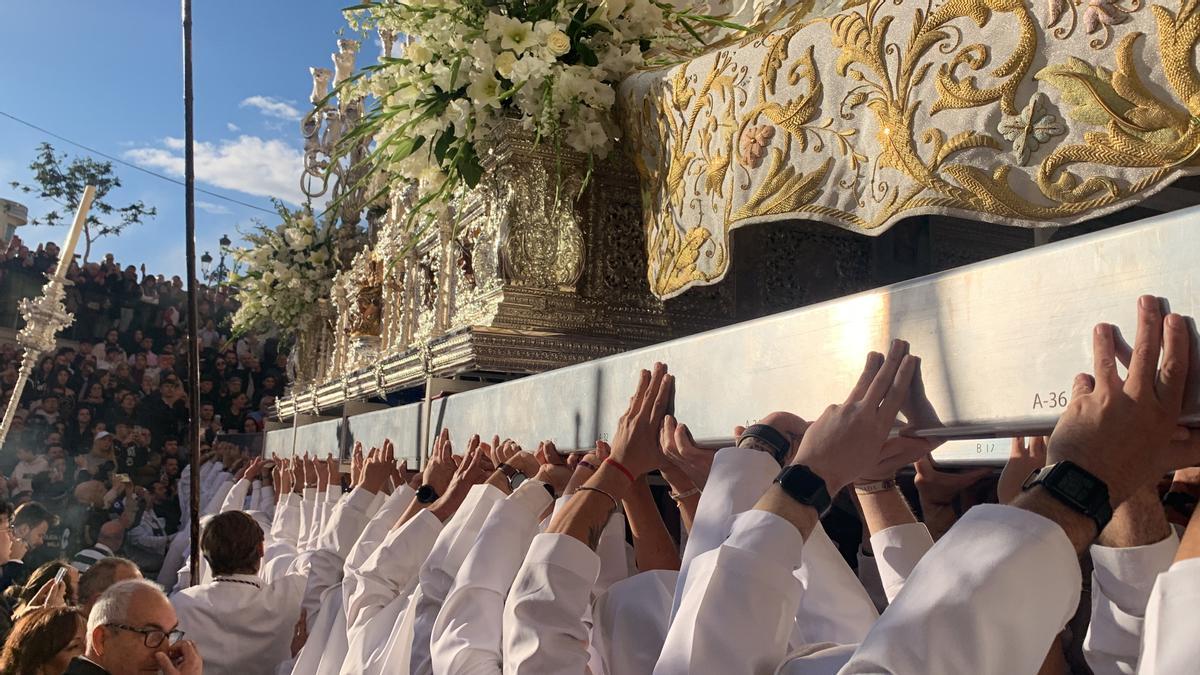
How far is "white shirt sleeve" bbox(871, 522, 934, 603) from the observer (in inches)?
47.3

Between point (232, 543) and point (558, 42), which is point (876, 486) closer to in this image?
point (558, 42)

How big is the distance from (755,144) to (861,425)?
3.20 feet

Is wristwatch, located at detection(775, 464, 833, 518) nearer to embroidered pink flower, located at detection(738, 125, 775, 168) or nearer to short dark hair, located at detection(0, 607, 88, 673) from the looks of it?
embroidered pink flower, located at detection(738, 125, 775, 168)

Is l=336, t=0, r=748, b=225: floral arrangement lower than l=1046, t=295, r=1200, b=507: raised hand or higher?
higher

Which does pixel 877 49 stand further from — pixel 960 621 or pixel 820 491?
pixel 960 621

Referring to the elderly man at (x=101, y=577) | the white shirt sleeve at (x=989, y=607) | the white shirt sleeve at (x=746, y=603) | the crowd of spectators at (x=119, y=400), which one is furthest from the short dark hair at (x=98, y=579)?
the crowd of spectators at (x=119, y=400)

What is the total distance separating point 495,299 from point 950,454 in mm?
1527

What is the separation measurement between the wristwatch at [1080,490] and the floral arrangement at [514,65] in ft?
5.94

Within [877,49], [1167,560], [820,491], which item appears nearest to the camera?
[1167,560]

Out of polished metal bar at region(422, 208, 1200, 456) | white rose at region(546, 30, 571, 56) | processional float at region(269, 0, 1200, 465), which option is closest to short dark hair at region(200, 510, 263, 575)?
processional float at region(269, 0, 1200, 465)

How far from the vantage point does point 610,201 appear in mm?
2719

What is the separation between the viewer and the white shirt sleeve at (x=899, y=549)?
120 centimetres

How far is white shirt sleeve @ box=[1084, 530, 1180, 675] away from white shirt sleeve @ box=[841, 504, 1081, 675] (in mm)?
117

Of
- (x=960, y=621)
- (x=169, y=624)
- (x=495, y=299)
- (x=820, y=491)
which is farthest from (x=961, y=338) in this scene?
(x=169, y=624)
